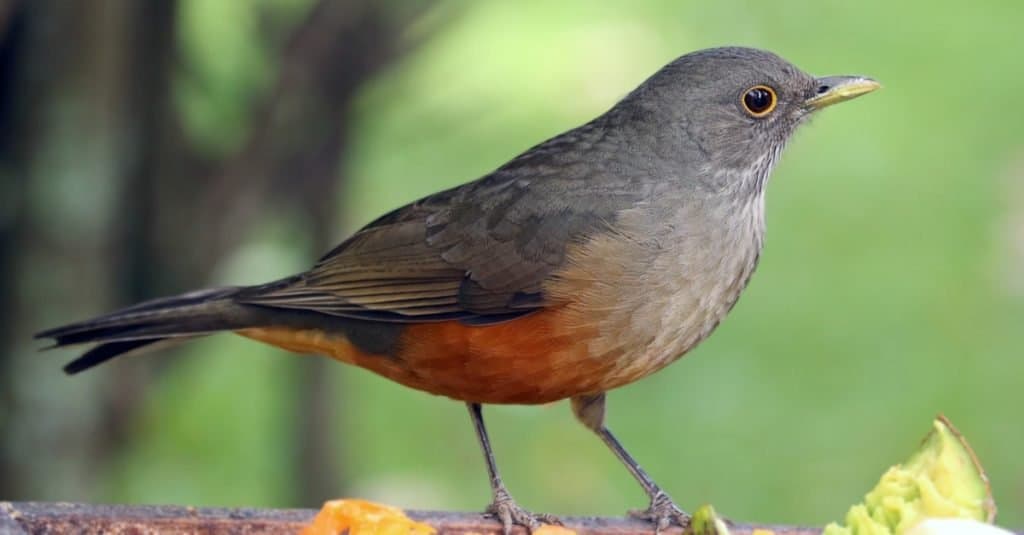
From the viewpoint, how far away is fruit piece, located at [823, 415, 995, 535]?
3521 mm

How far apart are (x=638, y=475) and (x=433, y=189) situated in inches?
282

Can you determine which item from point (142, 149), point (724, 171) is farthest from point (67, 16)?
point (724, 171)

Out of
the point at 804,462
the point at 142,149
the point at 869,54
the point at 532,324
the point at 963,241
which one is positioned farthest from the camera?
the point at 869,54

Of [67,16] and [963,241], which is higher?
[67,16]

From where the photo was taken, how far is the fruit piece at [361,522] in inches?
144

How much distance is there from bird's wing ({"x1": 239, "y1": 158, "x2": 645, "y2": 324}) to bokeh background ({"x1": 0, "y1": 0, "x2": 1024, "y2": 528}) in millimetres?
847

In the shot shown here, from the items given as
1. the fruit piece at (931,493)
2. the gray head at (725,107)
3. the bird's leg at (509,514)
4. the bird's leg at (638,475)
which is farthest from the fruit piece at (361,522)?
the gray head at (725,107)

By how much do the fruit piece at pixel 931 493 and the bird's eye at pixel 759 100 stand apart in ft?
6.36

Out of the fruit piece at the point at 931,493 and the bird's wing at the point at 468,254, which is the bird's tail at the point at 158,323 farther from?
the fruit piece at the point at 931,493

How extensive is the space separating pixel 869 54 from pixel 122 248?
9.85 metres

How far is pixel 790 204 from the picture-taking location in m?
12.8

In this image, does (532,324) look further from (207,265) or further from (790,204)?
(790,204)

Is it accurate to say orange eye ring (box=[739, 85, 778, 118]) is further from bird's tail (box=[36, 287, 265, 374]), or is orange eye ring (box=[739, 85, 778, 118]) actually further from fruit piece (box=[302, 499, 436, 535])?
fruit piece (box=[302, 499, 436, 535])

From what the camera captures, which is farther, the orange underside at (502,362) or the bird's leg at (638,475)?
the bird's leg at (638,475)
